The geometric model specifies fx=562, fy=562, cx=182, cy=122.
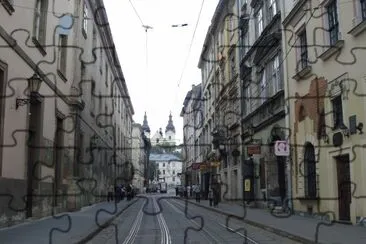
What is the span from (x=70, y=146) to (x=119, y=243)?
6629 mm

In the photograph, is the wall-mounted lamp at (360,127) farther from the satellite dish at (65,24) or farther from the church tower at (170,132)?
the satellite dish at (65,24)

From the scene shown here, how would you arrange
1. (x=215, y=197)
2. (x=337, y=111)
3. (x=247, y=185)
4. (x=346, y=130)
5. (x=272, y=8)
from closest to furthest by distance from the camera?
(x=346, y=130) < (x=337, y=111) < (x=272, y=8) < (x=247, y=185) < (x=215, y=197)

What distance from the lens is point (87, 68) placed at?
1931 cm

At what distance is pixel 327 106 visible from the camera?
47.8ft

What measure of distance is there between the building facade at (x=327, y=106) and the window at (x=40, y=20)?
21.1ft

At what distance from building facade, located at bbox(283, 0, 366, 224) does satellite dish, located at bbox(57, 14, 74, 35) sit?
20.9 feet

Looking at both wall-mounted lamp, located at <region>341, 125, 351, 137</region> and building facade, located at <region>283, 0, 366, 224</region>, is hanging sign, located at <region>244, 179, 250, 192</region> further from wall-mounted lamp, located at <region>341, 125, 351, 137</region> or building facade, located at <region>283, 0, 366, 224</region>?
wall-mounted lamp, located at <region>341, 125, 351, 137</region>

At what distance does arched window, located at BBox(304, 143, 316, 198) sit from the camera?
15859mm

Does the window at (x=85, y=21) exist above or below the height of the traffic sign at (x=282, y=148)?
above

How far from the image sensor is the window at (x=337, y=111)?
1341 centimetres

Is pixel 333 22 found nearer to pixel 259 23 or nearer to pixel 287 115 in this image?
pixel 287 115

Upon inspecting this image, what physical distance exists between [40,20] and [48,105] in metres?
2.54

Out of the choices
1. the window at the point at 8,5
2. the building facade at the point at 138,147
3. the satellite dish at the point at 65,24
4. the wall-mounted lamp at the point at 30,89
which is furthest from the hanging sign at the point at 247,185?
the window at the point at 8,5

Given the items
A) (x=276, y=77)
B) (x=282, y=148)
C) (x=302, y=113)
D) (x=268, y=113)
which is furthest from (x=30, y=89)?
(x=268, y=113)
